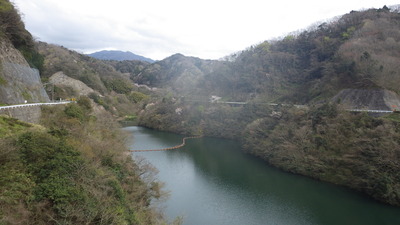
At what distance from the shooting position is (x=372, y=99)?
99.4 ft

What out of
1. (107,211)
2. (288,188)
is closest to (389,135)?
(288,188)

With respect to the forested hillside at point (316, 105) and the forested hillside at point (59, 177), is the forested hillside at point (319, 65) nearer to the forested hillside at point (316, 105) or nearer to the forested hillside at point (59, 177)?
the forested hillside at point (316, 105)

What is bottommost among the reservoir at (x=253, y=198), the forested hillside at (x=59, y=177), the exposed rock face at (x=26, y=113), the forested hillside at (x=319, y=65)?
the reservoir at (x=253, y=198)

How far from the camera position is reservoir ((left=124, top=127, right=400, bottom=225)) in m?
18.2

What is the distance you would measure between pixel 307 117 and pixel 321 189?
31.1ft

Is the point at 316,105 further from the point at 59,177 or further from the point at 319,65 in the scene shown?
the point at 59,177

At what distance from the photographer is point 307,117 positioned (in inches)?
1197

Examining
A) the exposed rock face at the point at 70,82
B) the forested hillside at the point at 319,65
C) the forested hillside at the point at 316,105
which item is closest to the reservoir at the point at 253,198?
the forested hillside at the point at 316,105

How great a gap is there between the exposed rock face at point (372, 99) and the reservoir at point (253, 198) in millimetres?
11792

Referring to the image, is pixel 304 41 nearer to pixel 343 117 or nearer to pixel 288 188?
pixel 343 117

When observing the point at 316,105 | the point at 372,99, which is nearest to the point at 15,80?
the point at 316,105

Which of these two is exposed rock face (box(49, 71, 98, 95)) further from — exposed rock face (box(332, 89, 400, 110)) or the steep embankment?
exposed rock face (box(332, 89, 400, 110))

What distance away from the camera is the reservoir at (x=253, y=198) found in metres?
18.2

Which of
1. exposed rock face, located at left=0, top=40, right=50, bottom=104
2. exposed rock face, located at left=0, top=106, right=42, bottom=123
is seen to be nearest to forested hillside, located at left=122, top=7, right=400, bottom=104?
exposed rock face, located at left=0, top=106, right=42, bottom=123
